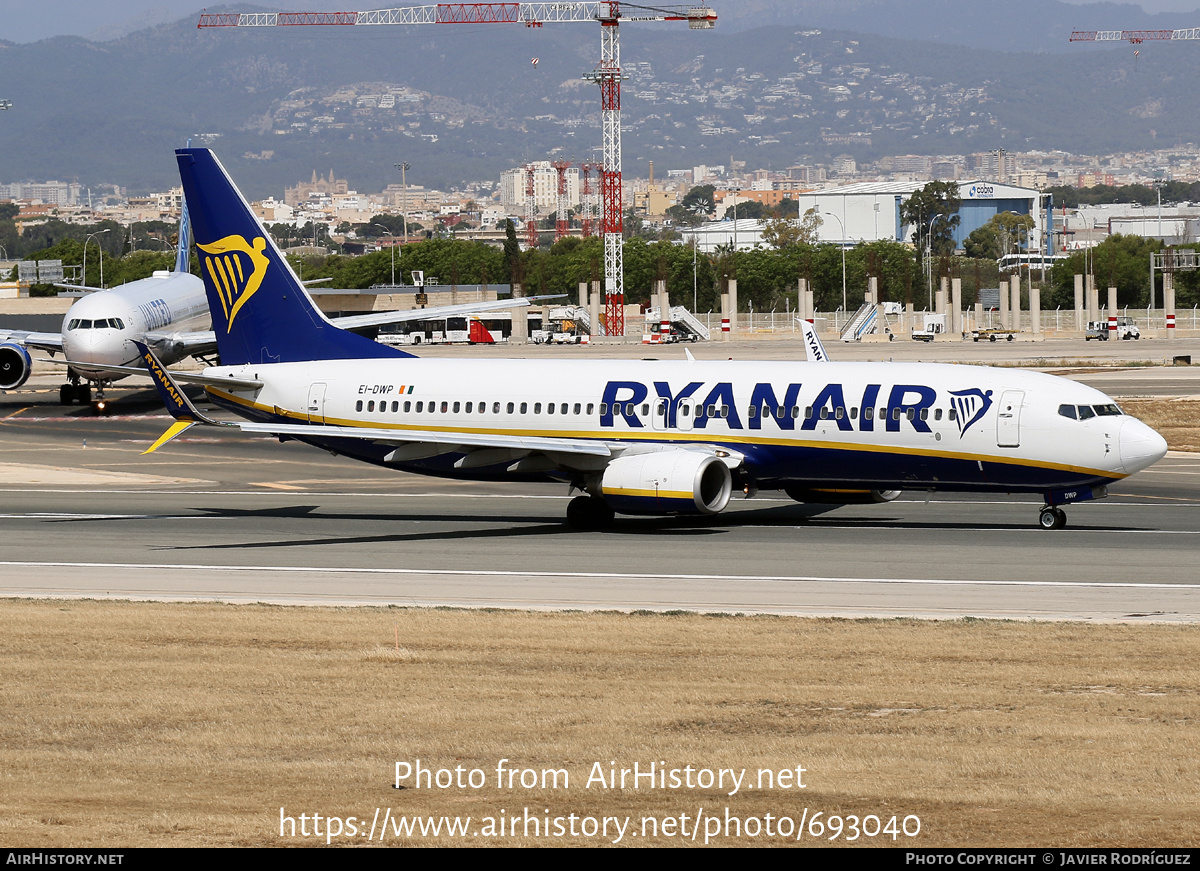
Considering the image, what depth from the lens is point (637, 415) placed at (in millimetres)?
36312

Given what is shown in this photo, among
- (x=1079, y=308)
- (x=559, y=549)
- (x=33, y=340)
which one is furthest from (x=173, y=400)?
(x=1079, y=308)

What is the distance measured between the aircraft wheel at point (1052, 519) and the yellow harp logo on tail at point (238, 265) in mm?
21464

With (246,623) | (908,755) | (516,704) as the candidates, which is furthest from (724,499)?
(908,755)

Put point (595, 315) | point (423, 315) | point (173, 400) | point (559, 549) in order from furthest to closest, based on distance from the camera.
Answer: point (595, 315)
point (423, 315)
point (173, 400)
point (559, 549)

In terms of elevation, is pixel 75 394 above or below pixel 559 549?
above

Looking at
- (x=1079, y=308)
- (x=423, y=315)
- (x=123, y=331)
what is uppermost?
(x=1079, y=308)

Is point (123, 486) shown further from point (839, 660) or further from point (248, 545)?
point (839, 660)

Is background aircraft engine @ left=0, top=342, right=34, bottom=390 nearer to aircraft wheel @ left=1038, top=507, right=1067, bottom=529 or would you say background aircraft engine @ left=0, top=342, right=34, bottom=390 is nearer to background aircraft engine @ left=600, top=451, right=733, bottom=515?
background aircraft engine @ left=600, top=451, right=733, bottom=515

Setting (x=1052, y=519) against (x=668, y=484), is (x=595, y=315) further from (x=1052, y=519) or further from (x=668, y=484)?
(x=668, y=484)

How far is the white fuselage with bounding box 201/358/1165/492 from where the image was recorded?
1313 inches

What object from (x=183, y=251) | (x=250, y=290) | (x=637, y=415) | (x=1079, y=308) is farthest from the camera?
(x=1079, y=308)

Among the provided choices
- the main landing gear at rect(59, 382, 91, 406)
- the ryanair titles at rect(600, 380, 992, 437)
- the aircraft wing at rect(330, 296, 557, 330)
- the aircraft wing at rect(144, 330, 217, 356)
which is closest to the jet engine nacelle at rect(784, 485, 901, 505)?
the ryanair titles at rect(600, 380, 992, 437)

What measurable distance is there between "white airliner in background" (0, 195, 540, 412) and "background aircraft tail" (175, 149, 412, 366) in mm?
20120

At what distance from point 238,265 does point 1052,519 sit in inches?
882
